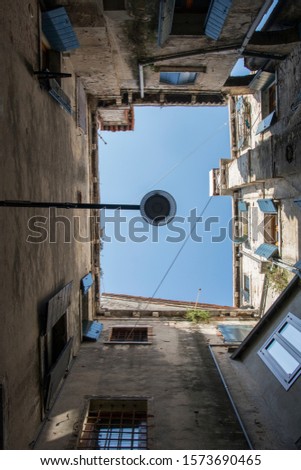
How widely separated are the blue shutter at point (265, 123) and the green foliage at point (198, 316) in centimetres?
759

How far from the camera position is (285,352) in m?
8.50

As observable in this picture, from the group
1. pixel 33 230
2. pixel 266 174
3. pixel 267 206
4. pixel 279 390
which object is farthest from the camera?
pixel 267 206

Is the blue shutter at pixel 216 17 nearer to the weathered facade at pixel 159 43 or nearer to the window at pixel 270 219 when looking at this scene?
the weathered facade at pixel 159 43

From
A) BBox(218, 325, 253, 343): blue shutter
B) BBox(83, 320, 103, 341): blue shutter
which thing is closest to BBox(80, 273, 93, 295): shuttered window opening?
BBox(83, 320, 103, 341): blue shutter

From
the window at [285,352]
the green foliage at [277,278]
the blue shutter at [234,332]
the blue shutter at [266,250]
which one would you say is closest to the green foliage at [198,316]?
the blue shutter at [234,332]

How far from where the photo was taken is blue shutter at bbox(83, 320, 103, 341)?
12344 mm

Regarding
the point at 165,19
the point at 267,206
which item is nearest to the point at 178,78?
the point at 165,19

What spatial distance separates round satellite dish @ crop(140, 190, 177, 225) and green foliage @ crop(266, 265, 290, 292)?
27.8 ft

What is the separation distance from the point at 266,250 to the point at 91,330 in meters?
7.32

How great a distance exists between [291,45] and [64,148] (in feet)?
26.5

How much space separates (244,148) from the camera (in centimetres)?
1691

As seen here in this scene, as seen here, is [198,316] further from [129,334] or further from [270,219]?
[270,219]

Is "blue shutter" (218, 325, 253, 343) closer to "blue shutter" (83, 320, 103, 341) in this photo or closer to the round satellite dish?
"blue shutter" (83, 320, 103, 341)

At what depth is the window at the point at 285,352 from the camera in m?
7.78
